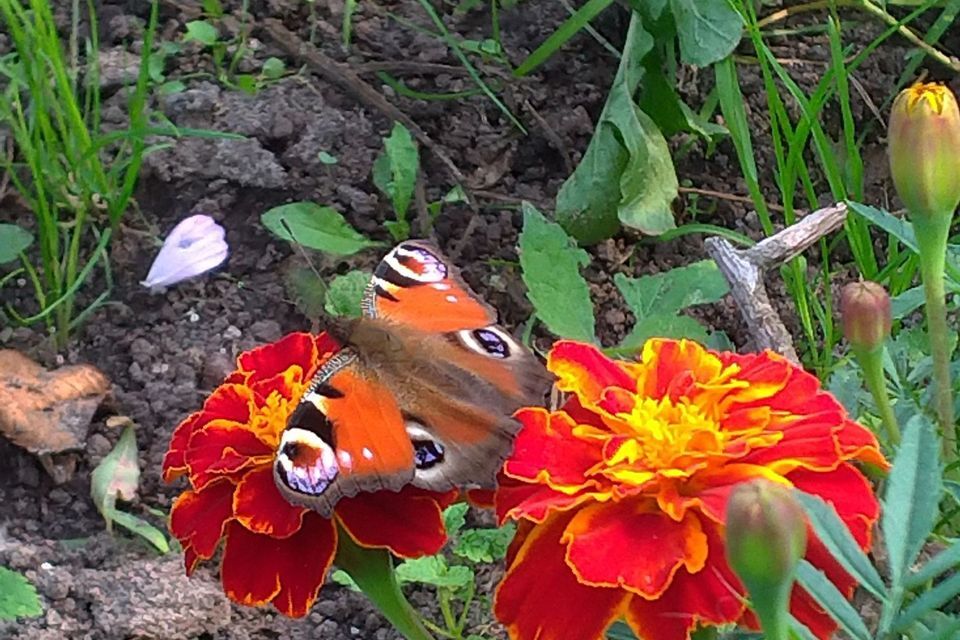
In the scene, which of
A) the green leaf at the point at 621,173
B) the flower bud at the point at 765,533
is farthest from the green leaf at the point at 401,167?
the flower bud at the point at 765,533

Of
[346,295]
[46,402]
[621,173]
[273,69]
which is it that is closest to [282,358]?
[346,295]

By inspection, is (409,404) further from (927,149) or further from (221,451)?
(927,149)

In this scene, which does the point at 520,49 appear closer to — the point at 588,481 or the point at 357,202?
the point at 357,202

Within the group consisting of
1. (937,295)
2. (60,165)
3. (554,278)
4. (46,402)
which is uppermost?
(937,295)

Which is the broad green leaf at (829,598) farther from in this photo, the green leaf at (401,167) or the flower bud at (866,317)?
the green leaf at (401,167)

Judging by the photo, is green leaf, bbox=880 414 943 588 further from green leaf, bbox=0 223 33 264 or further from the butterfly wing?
green leaf, bbox=0 223 33 264

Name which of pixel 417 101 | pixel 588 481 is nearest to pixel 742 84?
pixel 417 101
